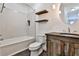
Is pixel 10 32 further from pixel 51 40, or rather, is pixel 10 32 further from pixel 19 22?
pixel 51 40

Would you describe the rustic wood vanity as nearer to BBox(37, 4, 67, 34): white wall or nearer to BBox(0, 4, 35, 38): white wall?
BBox(37, 4, 67, 34): white wall

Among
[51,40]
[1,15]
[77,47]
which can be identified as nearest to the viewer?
[77,47]

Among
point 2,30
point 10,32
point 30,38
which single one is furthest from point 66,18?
point 2,30

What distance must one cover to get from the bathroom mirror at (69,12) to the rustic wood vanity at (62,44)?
24 cm

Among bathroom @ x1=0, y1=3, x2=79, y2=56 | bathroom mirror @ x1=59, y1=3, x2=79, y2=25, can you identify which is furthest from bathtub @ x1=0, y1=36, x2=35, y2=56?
bathroom mirror @ x1=59, y1=3, x2=79, y2=25

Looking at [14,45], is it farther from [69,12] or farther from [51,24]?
[69,12]

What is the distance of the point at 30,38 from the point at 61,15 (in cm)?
64

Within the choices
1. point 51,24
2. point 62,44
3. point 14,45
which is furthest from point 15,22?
point 62,44

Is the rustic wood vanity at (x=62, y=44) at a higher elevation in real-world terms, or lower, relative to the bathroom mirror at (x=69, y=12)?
lower

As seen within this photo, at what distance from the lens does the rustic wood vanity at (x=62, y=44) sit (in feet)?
4.57

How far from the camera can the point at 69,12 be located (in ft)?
5.43

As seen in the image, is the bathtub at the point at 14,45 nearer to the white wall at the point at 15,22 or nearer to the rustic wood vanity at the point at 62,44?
the white wall at the point at 15,22

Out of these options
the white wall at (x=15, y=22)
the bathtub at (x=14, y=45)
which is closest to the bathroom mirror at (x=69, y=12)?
the white wall at (x=15, y=22)

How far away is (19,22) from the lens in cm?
162
